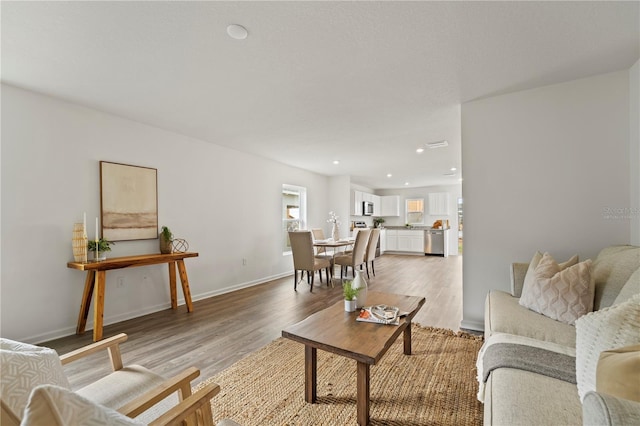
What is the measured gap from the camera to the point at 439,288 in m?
4.66

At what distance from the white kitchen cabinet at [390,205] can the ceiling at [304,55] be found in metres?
6.87

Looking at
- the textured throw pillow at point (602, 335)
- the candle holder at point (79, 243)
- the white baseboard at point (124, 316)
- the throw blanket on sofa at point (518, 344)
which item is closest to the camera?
the textured throw pillow at point (602, 335)

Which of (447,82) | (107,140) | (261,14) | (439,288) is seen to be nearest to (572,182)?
(447,82)

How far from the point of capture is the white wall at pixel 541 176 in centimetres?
243

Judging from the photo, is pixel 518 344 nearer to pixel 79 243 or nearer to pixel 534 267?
pixel 534 267

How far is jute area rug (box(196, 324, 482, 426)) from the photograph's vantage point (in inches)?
64.2

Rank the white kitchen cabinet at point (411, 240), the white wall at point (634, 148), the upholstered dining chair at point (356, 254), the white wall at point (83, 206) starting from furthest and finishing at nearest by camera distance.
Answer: the white kitchen cabinet at point (411, 240), the upholstered dining chair at point (356, 254), the white wall at point (83, 206), the white wall at point (634, 148)

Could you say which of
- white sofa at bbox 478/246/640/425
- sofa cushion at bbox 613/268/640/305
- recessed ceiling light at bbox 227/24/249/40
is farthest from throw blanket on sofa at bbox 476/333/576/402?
recessed ceiling light at bbox 227/24/249/40

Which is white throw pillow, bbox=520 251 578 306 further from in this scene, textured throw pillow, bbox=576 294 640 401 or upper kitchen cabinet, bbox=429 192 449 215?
upper kitchen cabinet, bbox=429 192 449 215

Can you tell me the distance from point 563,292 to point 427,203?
8.27 meters

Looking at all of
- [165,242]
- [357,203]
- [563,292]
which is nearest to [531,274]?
[563,292]

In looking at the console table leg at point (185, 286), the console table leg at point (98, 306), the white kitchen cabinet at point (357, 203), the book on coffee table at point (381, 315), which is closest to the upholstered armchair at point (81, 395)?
the book on coffee table at point (381, 315)

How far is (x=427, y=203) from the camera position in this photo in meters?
9.84

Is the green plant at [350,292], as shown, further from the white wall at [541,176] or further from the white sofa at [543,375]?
the white wall at [541,176]
